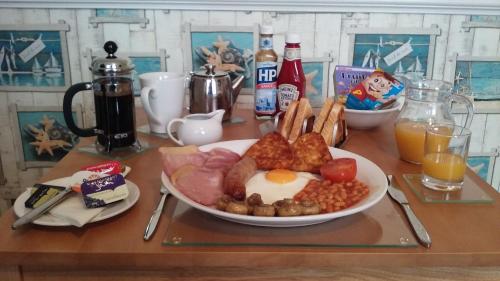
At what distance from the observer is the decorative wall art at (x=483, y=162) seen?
1866mm

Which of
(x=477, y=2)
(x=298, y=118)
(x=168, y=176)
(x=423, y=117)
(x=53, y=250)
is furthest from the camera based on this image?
(x=477, y=2)

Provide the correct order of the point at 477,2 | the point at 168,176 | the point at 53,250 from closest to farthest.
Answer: the point at 53,250 → the point at 168,176 → the point at 477,2

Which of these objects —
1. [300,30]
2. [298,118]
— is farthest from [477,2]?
[298,118]

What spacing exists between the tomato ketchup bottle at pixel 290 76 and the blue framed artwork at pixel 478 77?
711 millimetres

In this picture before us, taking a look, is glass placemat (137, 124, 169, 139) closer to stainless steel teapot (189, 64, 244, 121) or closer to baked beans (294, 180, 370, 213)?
stainless steel teapot (189, 64, 244, 121)

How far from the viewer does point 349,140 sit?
4.19 ft

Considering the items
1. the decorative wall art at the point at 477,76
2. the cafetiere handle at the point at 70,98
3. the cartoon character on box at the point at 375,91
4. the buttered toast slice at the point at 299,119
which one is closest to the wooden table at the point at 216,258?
the cafetiere handle at the point at 70,98

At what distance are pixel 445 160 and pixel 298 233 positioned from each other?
38 cm

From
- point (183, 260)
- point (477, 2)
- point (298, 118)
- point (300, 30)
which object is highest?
point (477, 2)

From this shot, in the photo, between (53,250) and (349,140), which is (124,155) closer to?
(53,250)

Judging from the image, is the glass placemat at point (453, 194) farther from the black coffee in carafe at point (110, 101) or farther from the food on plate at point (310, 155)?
the black coffee in carafe at point (110, 101)

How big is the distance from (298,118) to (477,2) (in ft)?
2.97

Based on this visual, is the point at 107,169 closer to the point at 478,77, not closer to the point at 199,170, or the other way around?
the point at 199,170

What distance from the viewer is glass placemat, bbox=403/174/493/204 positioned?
89 cm
